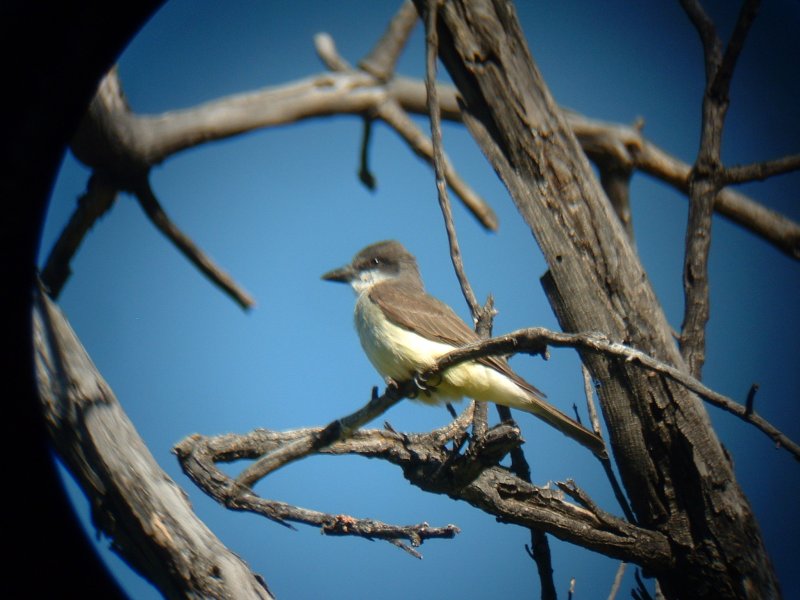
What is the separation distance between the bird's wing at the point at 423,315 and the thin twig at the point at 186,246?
A: 3.68ft

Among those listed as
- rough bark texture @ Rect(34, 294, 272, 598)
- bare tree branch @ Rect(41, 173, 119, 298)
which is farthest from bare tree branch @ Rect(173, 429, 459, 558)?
bare tree branch @ Rect(41, 173, 119, 298)

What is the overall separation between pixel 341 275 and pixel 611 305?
106 inches

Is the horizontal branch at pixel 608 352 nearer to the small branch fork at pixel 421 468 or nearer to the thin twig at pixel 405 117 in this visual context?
the small branch fork at pixel 421 468

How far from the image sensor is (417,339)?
5.38 m

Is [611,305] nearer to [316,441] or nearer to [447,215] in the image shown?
[447,215]

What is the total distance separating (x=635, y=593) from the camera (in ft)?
13.8

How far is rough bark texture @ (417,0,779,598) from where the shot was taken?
4102 mm

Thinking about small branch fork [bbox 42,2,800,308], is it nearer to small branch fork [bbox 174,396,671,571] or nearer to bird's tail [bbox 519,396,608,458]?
bird's tail [bbox 519,396,608,458]

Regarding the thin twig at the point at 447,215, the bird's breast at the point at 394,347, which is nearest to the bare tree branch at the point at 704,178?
the thin twig at the point at 447,215

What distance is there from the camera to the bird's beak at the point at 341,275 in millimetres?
6430

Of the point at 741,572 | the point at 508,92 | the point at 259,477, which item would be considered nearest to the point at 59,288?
the point at 259,477

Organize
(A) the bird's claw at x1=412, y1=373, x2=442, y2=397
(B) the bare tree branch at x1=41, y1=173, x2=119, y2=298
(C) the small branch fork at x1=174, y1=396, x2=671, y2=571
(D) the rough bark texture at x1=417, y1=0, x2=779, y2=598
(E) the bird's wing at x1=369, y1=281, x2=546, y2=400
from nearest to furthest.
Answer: (C) the small branch fork at x1=174, y1=396, x2=671, y2=571, (D) the rough bark texture at x1=417, y1=0, x2=779, y2=598, (A) the bird's claw at x1=412, y1=373, x2=442, y2=397, (E) the bird's wing at x1=369, y1=281, x2=546, y2=400, (B) the bare tree branch at x1=41, y1=173, x2=119, y2=298

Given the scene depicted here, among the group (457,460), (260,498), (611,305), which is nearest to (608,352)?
(457,460)

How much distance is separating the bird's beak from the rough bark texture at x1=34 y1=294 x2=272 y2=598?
285cm
